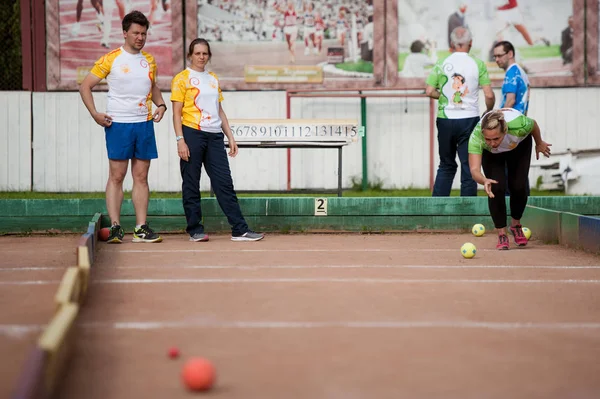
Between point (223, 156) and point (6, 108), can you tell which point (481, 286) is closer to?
point (223, 156)

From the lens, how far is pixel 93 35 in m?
13.6

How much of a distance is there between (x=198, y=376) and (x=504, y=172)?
487 cm

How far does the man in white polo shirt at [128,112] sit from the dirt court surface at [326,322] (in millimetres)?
848

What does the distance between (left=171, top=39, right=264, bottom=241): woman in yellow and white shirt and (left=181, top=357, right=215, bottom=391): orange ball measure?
4.96 meters

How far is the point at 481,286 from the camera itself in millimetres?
5324

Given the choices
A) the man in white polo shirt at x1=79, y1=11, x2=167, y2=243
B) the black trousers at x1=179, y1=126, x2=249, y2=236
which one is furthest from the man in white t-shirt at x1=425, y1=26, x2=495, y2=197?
the man in white polo shirt at x1=79, y1=11, x2=167, y2=243

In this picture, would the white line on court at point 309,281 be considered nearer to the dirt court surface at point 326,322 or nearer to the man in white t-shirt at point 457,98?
the dirt court surface at point 326,322

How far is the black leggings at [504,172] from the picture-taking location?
7305mm

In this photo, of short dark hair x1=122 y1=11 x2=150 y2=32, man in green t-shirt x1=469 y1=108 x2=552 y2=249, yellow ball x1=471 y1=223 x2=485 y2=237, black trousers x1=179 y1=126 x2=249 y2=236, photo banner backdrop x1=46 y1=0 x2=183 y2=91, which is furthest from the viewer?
photo banner backdrop x1=46 y1=0 x2=183 y2=91

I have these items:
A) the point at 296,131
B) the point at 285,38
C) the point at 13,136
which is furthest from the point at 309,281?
the point at 13,136

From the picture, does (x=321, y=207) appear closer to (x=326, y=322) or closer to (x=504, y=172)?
(x=504, y=172)

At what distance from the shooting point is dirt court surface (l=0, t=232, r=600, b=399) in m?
3.10

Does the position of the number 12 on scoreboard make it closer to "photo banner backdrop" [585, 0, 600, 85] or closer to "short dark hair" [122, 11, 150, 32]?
"short dark hair" [122, 11, 150, 32]

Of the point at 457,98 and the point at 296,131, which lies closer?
the point at 457,98
